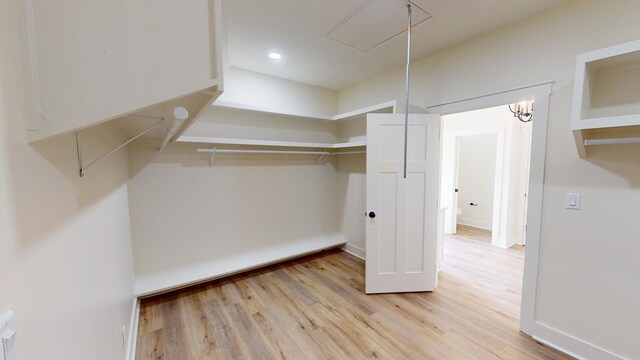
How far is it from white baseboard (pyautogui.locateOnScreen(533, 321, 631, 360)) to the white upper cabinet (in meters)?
2.97

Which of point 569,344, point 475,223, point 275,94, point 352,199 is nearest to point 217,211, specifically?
point 275,94

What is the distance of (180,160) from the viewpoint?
2.83 metres

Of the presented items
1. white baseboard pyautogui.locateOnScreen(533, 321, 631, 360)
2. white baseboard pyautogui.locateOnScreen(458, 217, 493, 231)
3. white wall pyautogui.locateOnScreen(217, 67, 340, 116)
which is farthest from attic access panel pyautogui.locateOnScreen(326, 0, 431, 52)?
white baseboard pyautogui.locateOnScreen(458, 217, 493, 231)

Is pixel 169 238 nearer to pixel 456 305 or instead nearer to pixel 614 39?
pixel 456 305

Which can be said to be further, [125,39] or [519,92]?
[519,92]

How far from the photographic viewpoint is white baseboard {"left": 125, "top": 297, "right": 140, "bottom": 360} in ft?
6.06

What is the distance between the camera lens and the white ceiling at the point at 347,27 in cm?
192

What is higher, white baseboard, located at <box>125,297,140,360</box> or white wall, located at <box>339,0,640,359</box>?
white wall, located at <box>339,0,640,359</box>

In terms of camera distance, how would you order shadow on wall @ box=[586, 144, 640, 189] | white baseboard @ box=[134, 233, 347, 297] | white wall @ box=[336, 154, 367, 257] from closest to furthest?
shadow on wall @ box=[586, 144, 640, 189] → white baseboard @ box=[134, 233, 347, 297] → white wall @ box=[336, 154, 367, 257]

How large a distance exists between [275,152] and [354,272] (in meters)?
1.96

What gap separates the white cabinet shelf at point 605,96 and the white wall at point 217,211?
2.91 m

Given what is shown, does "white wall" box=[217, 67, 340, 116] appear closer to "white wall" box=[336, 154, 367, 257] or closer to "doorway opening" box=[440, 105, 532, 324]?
"white wall" box=[336, 154, 367, 257]

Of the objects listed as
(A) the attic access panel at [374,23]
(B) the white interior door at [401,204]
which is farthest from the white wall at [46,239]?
(B) the white interior door at [401,204]

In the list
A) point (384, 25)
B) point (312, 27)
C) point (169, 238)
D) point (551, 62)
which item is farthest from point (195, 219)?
point (551, 62)
